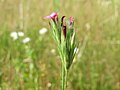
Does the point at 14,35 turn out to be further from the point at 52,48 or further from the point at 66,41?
the point at 66,41

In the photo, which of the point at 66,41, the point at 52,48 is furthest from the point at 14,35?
the point at 66,41

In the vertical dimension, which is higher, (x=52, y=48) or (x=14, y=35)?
(x=14, y=35)

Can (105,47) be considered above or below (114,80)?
above

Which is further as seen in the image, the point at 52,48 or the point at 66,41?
the point at 52,48

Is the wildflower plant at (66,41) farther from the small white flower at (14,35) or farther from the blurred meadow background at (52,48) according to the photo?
the small white flower at (14,35)

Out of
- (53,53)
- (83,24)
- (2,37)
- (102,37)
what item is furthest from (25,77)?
(83,24)

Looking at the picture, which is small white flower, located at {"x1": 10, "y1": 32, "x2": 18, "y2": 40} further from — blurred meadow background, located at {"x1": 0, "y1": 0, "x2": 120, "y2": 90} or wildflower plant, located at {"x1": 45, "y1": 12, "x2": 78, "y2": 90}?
wildflower plant, located at {"x1": 45, "y1": 12, "x2": 78, "y2": 90}

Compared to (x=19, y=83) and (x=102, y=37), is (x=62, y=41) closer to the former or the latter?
(x=19, y=83)

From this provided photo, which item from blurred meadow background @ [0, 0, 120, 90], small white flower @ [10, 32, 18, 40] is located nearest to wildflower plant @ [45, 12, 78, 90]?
blurred meadow background @ [0, 0, 120, 90]
